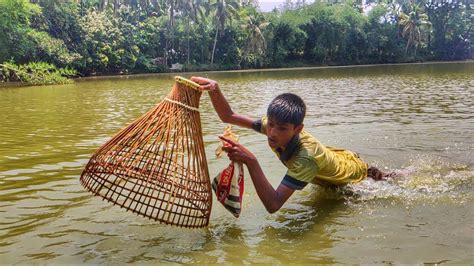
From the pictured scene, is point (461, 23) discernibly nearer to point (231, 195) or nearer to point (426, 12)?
point (426, 12)

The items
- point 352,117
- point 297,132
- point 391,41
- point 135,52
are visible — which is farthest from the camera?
point 391,41

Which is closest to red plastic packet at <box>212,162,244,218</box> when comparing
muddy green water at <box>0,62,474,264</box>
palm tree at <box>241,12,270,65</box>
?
muddy green water at <box>0,62,474,264</box>

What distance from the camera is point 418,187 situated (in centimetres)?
466

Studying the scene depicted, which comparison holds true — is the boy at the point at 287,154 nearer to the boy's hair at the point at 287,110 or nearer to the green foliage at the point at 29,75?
the boy's hair at the point at 287,110

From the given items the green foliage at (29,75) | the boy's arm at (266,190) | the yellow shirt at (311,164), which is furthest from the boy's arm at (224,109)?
the green foliage at (29,75)

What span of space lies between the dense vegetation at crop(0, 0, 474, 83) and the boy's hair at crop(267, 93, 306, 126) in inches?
1074

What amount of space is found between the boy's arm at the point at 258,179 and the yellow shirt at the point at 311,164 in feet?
0.37

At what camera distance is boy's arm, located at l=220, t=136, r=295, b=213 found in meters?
3.19

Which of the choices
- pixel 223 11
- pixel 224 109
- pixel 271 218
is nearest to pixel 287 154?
pixel 271 218

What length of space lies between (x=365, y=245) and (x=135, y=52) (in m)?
43.2

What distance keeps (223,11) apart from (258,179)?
47106mm

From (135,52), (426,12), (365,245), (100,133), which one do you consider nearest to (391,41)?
(426,12)

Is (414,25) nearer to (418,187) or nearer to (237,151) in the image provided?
(418,187)

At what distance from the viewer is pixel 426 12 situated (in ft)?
214
